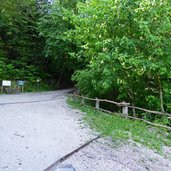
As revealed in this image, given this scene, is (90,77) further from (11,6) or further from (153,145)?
(11,6)

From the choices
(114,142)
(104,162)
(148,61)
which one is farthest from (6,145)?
(148,61)

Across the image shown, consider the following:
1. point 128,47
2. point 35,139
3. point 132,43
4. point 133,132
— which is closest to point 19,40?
point 128,47

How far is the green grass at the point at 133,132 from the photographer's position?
6480 millimetres

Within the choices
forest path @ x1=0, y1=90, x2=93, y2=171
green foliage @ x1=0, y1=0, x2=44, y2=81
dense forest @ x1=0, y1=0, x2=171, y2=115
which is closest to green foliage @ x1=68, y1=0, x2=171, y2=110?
dense forest @ x1=0, y1=0, x2=171, y2=115

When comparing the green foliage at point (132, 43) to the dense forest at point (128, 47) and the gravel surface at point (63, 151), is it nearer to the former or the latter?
the dense forest at point (128, 47)

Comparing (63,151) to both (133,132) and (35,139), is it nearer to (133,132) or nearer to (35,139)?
(35,139)

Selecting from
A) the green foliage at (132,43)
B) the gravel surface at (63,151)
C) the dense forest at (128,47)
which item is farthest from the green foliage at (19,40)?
the gravel surface at (63,151)

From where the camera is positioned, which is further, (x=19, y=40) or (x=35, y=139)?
(x=19, y=40)

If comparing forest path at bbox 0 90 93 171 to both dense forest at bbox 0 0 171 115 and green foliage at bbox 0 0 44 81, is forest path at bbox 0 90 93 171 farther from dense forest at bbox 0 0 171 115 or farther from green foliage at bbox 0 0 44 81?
green foliage at bbox 0 0 44 81

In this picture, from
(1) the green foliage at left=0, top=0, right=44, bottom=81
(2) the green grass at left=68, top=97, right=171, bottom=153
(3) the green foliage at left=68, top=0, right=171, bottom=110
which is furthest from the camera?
(1) the green foliage at left=0, top=0, right=44, bottom=81

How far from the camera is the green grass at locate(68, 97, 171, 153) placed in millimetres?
6480

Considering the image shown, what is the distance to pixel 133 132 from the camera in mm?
7273

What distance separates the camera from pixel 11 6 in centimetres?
2134

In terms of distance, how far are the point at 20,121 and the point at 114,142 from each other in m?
3.45
